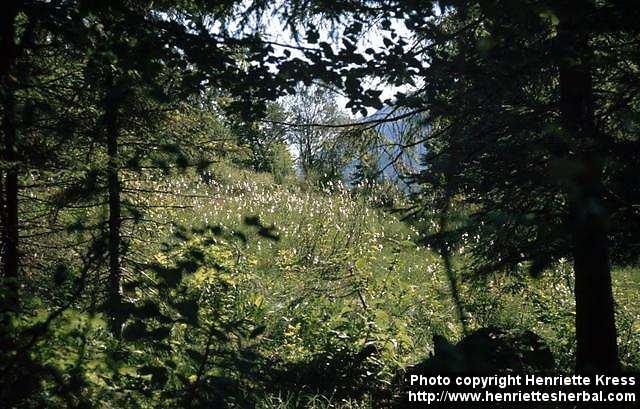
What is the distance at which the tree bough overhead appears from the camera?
297cm

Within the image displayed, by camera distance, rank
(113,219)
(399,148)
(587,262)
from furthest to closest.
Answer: (399,148) < (587,262) < (113,219)

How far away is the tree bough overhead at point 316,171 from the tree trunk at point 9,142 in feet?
0.06

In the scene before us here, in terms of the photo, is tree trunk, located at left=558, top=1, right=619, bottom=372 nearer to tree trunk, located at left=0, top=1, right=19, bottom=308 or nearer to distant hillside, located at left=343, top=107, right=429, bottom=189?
distant hillside, located at left=343, top=107, right=429, bottom=189

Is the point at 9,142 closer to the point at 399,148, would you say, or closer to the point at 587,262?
the point at 399,148

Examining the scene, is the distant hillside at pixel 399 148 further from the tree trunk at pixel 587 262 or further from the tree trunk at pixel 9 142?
the tree trunk at pixel 9 142

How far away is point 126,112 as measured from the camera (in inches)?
215

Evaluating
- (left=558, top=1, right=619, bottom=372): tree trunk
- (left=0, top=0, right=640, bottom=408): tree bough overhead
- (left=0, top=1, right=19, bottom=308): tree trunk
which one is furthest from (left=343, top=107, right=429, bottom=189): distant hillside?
(left=0, top=1, right=19, bottom=308): tree trunk

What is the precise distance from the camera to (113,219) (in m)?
4.30

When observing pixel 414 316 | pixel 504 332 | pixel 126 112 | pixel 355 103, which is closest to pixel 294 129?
pixel 355 103

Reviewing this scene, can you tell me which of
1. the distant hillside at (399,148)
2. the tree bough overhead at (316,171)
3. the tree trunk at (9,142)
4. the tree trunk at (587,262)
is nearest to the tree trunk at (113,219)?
the tree bough overhead at (316,171)

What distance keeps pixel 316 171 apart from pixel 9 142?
8.65ft

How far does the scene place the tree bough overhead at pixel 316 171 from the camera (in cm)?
297

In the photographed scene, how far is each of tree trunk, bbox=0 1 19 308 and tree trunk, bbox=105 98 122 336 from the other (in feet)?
1.94

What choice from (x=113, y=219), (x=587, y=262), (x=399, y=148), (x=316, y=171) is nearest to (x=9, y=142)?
(x=113, y=219)
